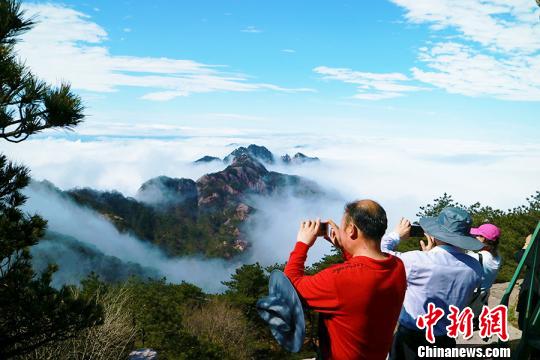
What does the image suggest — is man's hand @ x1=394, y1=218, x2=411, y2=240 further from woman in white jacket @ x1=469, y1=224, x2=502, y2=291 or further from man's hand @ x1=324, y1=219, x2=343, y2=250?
woman in white jacket @ x1=469, y1=224, x2=502, y2=291

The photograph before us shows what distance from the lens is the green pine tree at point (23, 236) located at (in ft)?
15.4

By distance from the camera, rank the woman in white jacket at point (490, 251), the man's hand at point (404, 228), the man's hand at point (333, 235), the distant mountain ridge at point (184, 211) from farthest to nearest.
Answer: the distant mountain ridge at point (184, 211)
the woman in white jacket at point (490, 251)
the man's hand at point (404, 228)
the man's hand at point (333, 235)

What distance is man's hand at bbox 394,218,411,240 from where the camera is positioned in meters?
2.91

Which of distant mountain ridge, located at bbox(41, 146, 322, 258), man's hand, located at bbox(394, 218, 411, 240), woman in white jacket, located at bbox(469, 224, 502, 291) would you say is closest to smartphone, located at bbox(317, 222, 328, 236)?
man's hand, located at bbox(394, 218, 411, 240)

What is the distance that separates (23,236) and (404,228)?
4.41m

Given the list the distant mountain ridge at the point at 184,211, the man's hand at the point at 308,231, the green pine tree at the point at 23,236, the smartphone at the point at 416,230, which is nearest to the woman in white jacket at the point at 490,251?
the smartphone at the point at 416,230

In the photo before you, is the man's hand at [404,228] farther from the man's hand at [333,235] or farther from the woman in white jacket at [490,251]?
the woman in white jacket at [490,251]

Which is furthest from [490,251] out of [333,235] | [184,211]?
[184,211]

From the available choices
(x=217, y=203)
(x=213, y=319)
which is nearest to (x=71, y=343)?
(x=213, y=319)

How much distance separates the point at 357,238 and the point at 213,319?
13.9 metres

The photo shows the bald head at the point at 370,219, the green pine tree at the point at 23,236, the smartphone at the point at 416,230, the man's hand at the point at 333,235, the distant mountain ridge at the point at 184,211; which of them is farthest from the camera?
the distant mountain ridge at the point at 184,211

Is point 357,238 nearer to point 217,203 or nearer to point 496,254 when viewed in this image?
point 496,254

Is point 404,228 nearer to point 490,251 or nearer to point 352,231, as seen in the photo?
point 352,231

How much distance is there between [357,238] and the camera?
2.03m
